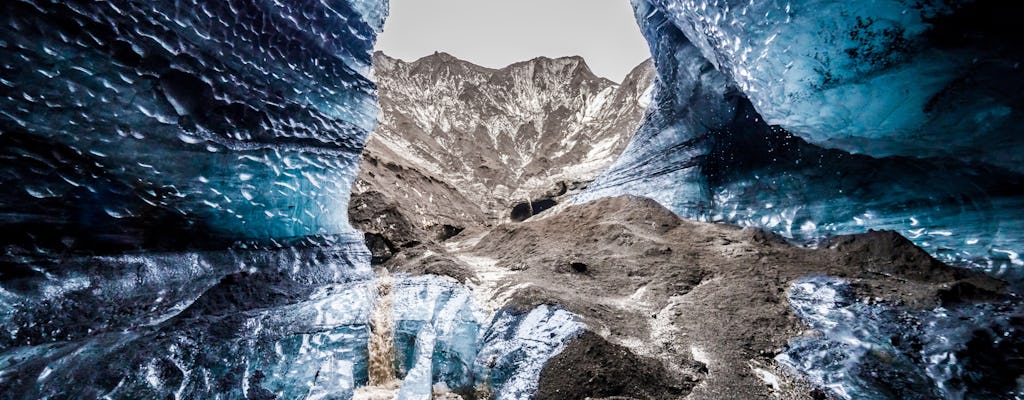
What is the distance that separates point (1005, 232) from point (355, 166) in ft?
21.0

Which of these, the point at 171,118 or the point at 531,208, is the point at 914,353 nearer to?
the point at 171,118

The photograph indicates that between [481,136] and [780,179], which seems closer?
[780,179]

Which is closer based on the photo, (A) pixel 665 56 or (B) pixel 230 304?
(B) pixel 230 304

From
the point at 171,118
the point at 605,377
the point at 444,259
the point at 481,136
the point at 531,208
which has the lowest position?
the point at 605,377

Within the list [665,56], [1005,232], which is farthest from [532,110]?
[1005,232]

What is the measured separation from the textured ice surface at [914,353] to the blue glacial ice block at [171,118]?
4770mm

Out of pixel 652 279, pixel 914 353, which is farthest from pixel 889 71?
pixel 652 279

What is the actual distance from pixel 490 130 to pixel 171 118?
2522 centimetres

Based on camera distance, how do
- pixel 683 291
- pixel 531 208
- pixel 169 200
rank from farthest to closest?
pixel 531 208 < pixel 683 291 < pixel 169 200

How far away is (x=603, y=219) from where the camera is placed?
7.01 m

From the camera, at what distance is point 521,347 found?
302 cm

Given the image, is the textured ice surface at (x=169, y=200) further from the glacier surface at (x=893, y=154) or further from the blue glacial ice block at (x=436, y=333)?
the glacier surface at (x=893, y=154)

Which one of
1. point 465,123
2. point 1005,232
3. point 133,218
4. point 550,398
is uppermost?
point 465,123

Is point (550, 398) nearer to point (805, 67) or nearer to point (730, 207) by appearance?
point (805, 67)
